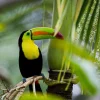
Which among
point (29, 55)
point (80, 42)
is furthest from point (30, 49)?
point (80, 42)

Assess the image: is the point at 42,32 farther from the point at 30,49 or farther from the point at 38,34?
the point at 30,49

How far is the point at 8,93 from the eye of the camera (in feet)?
2.34

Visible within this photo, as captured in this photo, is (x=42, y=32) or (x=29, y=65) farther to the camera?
(x=29, y=65)

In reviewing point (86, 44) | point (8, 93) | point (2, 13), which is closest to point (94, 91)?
point (86, 44)

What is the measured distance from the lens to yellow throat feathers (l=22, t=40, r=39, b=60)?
4.83ft

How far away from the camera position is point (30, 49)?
1532 millimetres

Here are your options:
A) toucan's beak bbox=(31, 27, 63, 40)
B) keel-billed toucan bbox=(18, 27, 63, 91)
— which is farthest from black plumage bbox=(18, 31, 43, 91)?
toucan's beak bbox=(31, 27, 63, 40)

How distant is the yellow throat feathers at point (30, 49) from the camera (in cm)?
147

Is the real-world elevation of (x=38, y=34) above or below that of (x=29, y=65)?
above

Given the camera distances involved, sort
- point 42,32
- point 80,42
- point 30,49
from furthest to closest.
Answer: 1. point 30,49
2. point 42,32
3. point 80,42

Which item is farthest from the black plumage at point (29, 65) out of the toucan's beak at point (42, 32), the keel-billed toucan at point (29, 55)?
the toucan's beak at point (42, 32)

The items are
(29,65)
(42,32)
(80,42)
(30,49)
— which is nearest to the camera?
(80,42)

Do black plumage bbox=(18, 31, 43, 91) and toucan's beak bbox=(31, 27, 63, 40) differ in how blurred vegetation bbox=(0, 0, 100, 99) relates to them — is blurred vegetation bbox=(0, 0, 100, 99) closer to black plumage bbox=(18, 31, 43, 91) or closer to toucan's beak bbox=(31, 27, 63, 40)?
toucan's beak bbox=(31, 27, 63, 40)

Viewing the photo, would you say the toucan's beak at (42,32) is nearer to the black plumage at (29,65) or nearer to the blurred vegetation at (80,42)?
the blurred vegetation at (80,42)
